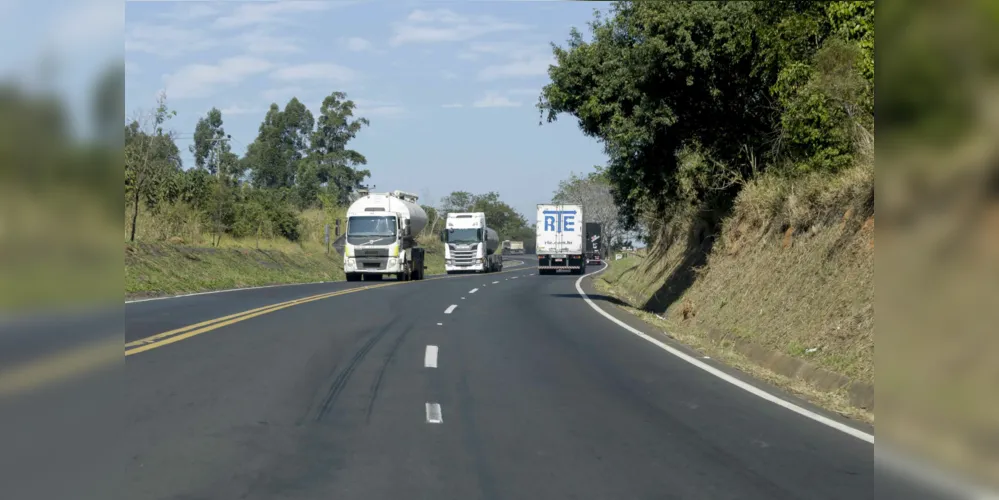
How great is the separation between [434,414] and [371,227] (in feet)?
117

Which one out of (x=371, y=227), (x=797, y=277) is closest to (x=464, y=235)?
(x=371, y=227)

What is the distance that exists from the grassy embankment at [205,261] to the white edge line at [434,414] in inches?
760

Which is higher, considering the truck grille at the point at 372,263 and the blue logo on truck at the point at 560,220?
the blue logo on truck at the point at 560,220

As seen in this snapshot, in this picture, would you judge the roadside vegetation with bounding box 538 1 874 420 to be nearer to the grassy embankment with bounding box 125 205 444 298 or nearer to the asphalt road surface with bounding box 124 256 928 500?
the asphalt road surface with bounding box 124 256 928 500

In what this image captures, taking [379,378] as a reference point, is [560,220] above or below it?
above

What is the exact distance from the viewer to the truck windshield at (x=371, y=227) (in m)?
44.2

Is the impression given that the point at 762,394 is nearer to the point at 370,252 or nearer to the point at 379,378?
the point at 379,378

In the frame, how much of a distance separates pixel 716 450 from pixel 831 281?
8.27 meters

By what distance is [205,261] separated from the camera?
41.0 m

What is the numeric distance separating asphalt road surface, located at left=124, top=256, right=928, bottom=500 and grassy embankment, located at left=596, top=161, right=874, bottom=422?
1202 millimetres
